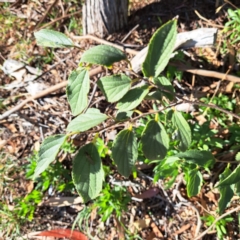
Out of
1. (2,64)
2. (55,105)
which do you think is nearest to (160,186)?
(55,105)

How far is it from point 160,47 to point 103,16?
49.0 inches

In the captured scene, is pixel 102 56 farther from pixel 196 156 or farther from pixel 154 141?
pixel 196 156

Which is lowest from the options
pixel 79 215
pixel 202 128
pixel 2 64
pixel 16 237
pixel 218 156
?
pixel 16 237

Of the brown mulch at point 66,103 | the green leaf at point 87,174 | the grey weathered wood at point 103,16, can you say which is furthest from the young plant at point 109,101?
the grey weathered wood at point 103,16

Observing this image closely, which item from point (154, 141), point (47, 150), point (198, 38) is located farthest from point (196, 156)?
point (198, 38)

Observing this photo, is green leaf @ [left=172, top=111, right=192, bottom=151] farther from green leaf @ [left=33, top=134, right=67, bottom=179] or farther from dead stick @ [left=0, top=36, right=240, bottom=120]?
dead stick @ [left=0, top=36, right=240, bottom=120]

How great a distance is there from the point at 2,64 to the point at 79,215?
113cm

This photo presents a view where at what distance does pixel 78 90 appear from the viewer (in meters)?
1.08

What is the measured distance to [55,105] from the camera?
7.57 ft

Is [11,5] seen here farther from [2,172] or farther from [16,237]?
[16,237]

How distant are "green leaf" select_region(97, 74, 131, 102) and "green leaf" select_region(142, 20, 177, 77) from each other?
76mm

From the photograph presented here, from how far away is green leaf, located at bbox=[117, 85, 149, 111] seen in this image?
1090 millimetres

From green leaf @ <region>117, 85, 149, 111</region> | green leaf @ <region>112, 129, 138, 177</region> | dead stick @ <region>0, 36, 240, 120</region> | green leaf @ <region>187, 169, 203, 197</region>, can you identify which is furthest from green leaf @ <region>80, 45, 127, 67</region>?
dead stick @ <region>0, 36, 240, 120</region>

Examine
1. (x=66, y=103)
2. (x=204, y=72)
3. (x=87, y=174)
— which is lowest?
(x=66, y=103)
